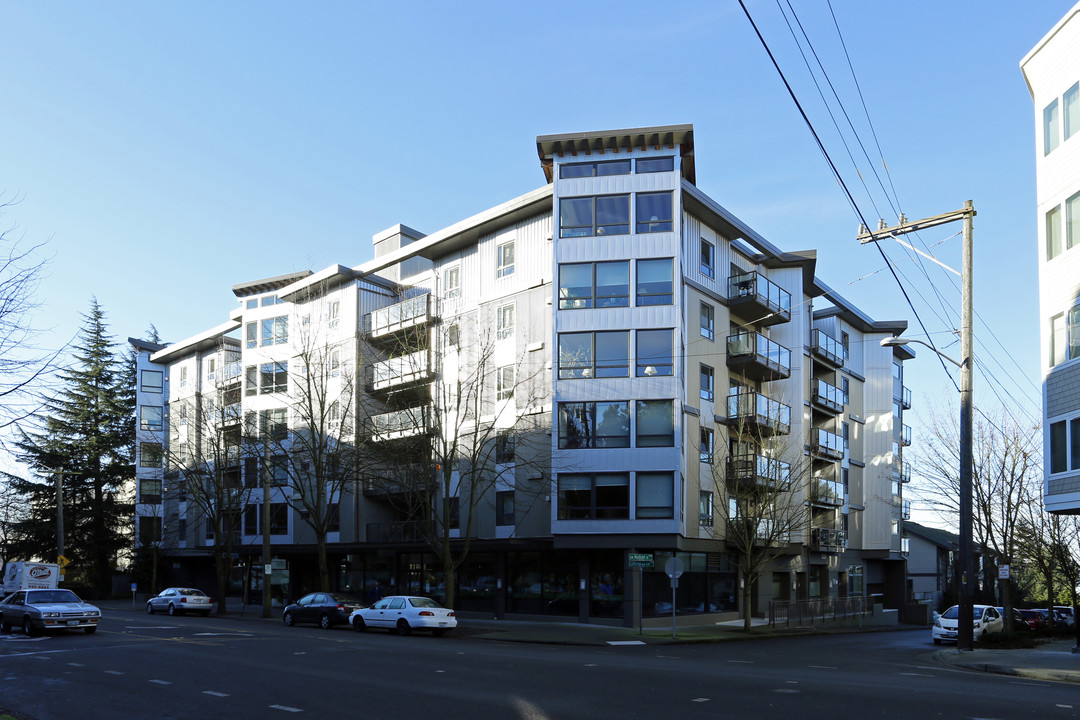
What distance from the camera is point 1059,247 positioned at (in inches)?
971

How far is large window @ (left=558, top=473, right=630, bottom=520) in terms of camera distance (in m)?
36.1

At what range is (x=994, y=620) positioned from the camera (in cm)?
3466

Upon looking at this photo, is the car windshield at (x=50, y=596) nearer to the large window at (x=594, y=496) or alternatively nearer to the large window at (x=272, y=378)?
the large window at (x=594, y=496)

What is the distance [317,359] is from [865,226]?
28.9 meters

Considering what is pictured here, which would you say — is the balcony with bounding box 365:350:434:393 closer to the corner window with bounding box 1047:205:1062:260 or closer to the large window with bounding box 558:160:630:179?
the large window with bounding box 558:160:630:179

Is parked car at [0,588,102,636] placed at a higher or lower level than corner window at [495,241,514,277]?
lower

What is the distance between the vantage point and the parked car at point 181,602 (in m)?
43.3

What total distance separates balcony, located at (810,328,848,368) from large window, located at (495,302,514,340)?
17.9 metres

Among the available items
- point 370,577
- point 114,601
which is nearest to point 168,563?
point 114,601

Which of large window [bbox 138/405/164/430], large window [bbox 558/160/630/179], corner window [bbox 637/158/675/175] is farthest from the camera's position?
large window [bbox 138/405/164/430]

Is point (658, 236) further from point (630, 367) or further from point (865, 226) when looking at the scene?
point (865, 226)

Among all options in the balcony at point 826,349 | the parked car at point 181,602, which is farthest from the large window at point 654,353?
the parked car at point 181,602

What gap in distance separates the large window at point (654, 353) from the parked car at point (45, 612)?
68.6 feet

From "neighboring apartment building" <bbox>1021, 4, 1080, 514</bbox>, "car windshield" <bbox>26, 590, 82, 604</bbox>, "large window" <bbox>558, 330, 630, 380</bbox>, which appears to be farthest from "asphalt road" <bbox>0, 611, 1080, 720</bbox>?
"large window" <bbox>558, 330, 630, 380</bbox>
